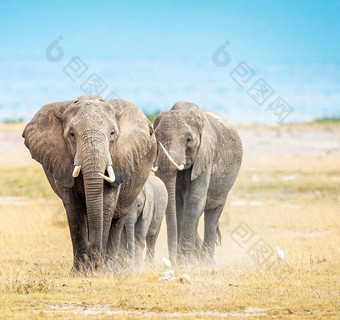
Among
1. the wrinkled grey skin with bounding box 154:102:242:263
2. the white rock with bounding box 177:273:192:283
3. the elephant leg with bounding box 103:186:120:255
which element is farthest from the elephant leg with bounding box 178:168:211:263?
the white rock with bounding box 177:273:192:283

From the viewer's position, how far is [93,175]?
11234 millimetres

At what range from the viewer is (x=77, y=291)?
10.8m

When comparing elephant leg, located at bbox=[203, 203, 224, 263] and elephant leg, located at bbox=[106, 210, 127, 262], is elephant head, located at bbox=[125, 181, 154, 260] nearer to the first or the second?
elephant leg, located at bbox=[106, 210, 127, 262]

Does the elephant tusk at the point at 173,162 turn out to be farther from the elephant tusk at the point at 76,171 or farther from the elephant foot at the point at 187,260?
the elephant tusk at the point at 76,171

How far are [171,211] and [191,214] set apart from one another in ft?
1.77

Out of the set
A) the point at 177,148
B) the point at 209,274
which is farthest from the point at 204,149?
the point at 209,274

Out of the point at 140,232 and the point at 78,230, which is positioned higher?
the point at 78,230

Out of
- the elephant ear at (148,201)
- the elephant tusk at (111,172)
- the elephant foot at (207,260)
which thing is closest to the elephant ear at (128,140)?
the elephant tusk at (111,172)

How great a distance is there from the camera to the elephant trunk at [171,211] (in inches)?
564

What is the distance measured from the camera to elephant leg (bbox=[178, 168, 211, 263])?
48.3 feet

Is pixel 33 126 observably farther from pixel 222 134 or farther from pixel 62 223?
pixel 62 223

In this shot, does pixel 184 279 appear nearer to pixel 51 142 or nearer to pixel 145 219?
pixel 51 142

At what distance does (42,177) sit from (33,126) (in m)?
22.8

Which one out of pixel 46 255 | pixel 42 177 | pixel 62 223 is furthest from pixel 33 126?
pixel 42 177
